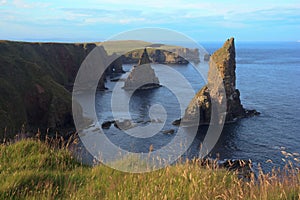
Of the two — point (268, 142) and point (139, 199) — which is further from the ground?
point (139, 199)

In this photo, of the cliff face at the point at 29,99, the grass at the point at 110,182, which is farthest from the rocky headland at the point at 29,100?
the grass at the point at 110,182

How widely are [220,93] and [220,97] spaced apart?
167 cm

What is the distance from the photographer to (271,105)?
325 feet

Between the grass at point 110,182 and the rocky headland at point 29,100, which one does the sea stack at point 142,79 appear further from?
the grass at point 110,182

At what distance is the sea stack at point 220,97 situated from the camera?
87.1 m

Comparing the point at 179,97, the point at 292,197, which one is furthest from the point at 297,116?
the point at 292,197

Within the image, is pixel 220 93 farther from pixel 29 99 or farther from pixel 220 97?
pixel 29 99

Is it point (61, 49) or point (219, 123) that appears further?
point (61, 49)

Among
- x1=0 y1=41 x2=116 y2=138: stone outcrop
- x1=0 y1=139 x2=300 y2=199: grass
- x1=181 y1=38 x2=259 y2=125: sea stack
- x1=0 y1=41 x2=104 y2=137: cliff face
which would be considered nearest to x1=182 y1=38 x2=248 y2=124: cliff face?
x1=181 y1=38 x2=259 y2=125: sea stack

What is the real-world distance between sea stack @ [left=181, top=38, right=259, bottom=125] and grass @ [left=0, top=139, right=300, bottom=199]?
2985 inches

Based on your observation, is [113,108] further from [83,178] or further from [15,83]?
[83,178]

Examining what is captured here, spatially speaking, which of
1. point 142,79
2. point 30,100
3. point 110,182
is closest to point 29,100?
point 30,100

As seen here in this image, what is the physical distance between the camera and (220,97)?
9006cm

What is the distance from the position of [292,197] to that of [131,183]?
127 inches
